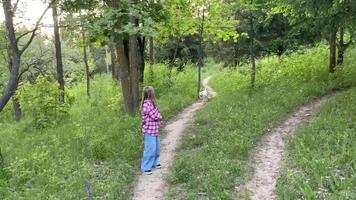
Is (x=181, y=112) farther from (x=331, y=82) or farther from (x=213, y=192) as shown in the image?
(x=213, y=192)

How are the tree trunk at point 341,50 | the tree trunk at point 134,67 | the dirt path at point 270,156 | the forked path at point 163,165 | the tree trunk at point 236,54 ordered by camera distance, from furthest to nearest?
the tree trunk at point 236,54
the tree trunk at point 341,50
the tree trunk at point 134,67
the forked path at point 163,165
the dirt path at point 270,156

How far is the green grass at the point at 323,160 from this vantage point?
708cm

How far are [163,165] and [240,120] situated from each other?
3.29 m

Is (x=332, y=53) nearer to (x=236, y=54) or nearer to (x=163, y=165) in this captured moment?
(x=163, y=165)

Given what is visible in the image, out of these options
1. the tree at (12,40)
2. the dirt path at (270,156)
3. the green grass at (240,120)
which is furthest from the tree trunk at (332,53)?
the tree at (12,40)

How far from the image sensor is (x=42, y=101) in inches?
605

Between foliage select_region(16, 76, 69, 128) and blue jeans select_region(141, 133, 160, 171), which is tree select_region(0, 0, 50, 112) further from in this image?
foliage select_region(16, 76, 69, 128)

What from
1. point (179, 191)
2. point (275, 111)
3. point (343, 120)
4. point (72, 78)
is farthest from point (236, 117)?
point (72, 78)

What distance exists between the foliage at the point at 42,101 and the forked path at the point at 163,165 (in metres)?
4.67

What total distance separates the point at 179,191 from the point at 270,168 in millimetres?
2141

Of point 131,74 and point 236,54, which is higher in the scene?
point 236,54

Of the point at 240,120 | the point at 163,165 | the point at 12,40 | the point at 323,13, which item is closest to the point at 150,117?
the point at 163,165

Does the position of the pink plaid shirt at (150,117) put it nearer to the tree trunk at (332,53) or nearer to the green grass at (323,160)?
the green grass at (323,160)

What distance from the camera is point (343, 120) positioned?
419 inches
